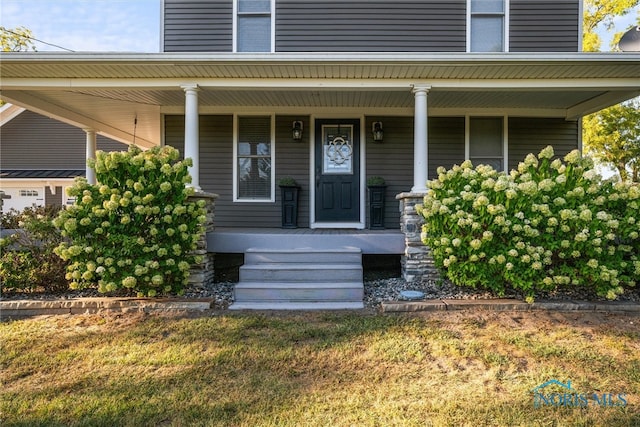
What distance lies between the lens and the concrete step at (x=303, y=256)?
4590mm

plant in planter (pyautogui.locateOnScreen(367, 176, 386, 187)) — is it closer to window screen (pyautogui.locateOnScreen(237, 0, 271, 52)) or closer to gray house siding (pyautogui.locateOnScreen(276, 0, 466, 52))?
gray house siding (pyautogui.locateOnScreen(276, 0, 466, 52))

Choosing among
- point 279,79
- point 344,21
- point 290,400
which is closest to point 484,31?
point 344,21

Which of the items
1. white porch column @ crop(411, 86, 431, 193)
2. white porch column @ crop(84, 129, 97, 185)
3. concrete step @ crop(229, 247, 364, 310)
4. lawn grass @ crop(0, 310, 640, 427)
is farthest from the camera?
white porch column @ crop(84, 129, 97, 185)

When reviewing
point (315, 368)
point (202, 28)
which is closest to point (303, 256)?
point (315, 368)

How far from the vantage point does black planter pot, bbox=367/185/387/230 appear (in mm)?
6297

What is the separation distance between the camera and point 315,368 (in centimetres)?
264

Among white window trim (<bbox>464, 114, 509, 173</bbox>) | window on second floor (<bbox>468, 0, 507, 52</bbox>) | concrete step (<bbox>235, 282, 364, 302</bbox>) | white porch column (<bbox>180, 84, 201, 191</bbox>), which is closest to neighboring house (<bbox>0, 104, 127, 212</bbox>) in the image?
white porch column (<bbox>180, 84, 201, 191</bbox>)

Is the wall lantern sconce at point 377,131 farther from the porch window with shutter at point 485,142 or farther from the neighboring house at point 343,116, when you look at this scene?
the porch window with shutter at point 485,142

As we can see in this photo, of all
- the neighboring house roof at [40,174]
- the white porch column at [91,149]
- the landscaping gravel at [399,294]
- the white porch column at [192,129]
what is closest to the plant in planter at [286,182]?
the white porch column at [192,129]

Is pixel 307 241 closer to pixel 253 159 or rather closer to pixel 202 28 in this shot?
pixel 253 159

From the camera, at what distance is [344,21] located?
652cm

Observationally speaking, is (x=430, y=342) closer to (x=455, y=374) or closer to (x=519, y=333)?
(x=455, y=374)

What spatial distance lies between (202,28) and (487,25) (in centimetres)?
493

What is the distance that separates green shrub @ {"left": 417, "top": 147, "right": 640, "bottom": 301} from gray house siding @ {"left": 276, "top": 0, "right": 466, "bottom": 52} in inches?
136
